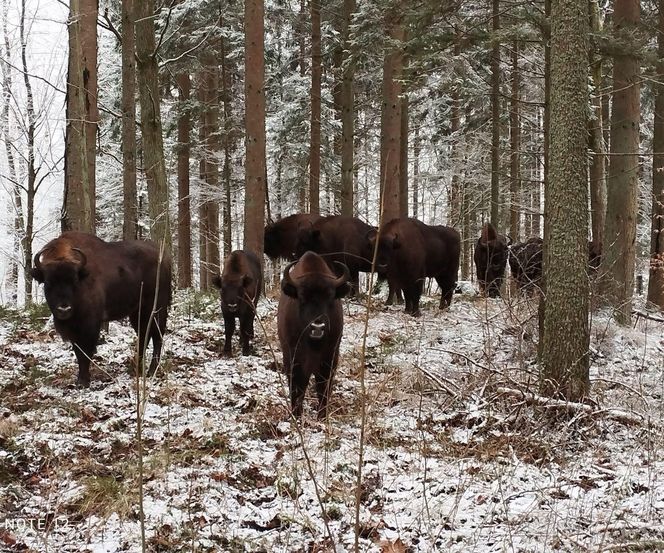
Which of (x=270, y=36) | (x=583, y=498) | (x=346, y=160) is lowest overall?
(x=583, y=498)

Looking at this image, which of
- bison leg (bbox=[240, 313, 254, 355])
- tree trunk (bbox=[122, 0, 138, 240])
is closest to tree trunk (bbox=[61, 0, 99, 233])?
tree trunk (bbox=[122, 0, 138, 240])

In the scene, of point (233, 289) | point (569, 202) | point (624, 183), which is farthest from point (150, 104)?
point (624, 183)

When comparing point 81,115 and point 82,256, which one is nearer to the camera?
point 82,256

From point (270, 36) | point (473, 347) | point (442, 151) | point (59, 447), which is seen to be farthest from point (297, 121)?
point (59, 447)

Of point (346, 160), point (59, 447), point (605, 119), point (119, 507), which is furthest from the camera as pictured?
point (605, 119)

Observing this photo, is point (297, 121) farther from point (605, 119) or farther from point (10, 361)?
point (10, 361)

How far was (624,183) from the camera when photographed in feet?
36.8

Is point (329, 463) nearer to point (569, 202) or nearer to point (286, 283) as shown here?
point (286, 283)

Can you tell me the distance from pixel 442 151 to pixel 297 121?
34.3ft

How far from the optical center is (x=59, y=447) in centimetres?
559

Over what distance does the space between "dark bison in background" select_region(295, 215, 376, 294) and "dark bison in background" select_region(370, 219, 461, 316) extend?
56 cm

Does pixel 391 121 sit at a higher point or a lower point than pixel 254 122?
higher

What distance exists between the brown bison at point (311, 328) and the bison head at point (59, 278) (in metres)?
2.81

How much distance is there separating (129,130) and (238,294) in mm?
5346
